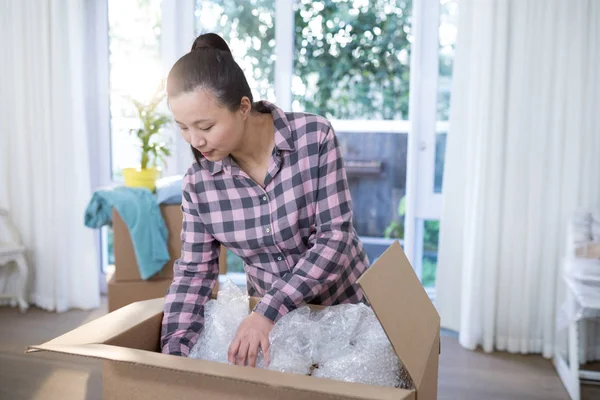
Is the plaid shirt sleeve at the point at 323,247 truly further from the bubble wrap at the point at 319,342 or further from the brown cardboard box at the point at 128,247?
the brown cardboard box at the point at 128,247

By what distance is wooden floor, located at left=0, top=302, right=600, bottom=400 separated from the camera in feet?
7.66

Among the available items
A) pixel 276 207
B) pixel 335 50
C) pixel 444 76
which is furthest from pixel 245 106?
pixel 335 50

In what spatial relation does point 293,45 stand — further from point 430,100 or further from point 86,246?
point 86,246

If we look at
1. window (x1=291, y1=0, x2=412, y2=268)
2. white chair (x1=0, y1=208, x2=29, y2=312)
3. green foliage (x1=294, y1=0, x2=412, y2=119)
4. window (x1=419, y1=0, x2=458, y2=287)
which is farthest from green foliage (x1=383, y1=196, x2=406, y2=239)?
white chair (x1=0, y1=208, x2=29, y2=312)

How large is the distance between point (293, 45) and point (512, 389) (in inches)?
85.8

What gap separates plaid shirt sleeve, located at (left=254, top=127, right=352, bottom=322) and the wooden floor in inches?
57.5

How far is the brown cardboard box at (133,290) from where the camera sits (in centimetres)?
286

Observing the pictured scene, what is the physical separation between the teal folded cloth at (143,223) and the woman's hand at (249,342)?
193 cm

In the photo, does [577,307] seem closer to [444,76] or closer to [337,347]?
[444,76]

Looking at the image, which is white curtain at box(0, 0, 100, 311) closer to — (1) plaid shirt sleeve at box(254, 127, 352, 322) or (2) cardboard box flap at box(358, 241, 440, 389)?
(1) plaid shirt sleeve at box(254, 127, 352, 322)

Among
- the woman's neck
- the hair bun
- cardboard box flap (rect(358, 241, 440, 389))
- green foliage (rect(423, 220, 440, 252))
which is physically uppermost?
the hair bun

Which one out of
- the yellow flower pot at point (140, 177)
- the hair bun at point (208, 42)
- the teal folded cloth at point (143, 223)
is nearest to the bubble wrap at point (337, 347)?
the hair bun at point (208, 42)

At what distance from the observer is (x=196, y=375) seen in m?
0.67

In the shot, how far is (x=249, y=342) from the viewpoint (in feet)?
3.03
